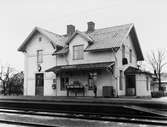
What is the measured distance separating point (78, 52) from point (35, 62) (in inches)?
238

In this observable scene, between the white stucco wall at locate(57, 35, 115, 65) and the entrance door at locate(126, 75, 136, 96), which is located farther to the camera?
the entrance door at locate(126, 75, 136, 96)

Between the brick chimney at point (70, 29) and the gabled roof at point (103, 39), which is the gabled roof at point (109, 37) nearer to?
the gabled roof at point (103, 39)

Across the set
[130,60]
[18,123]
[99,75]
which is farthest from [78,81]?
[18,123]

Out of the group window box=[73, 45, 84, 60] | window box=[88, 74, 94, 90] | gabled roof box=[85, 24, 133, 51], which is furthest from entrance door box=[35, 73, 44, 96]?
gabled roof box=[85, 24, 133, 51]

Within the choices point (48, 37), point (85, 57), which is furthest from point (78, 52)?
point (48, 37)

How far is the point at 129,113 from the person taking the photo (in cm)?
1128

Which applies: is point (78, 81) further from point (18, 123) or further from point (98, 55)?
point (18, 123)

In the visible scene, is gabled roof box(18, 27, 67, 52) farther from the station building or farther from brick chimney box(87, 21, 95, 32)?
brick chimney box(87, 21, 95, 32)

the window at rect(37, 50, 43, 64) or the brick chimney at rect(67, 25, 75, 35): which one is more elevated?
the brick chimney at rect(67, 25, 75, 35)

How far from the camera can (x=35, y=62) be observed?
90.9 feet

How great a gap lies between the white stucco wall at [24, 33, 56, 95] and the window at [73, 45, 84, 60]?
2.74m

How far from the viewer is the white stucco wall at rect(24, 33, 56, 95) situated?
2611 centimetres

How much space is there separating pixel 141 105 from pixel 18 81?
23.8m

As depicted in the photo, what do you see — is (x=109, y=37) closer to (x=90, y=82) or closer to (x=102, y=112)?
(x=90, y=82)
